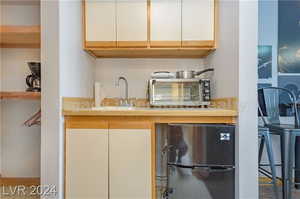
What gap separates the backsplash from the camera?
103 inches

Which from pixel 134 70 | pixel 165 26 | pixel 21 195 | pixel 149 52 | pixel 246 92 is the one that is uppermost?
pixel 165 26

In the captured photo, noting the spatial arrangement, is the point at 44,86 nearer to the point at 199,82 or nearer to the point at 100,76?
the point at 100,76

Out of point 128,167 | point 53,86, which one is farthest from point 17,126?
point 128,167

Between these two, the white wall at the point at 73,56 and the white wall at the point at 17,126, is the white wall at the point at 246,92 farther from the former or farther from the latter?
the white wall at the point at 17,126

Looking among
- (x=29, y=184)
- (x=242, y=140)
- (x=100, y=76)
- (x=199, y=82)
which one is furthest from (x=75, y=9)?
(x=242, y=140)

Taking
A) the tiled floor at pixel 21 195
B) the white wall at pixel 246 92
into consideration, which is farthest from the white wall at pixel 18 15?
the white wall at pixel 246 92

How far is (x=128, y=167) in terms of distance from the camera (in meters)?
1.83

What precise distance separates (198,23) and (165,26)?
32 centimetres

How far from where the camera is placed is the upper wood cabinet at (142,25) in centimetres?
224

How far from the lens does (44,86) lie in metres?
1.76

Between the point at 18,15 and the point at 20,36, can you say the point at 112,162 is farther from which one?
the point at 18,15

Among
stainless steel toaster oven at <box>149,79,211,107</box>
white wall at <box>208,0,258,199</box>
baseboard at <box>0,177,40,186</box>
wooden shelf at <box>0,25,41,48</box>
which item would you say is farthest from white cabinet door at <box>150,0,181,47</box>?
baseboard at <box>0,177,40,186</box>

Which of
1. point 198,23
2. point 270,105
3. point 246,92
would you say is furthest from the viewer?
point 270,105

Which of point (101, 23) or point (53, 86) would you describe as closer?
point (53, 86)
